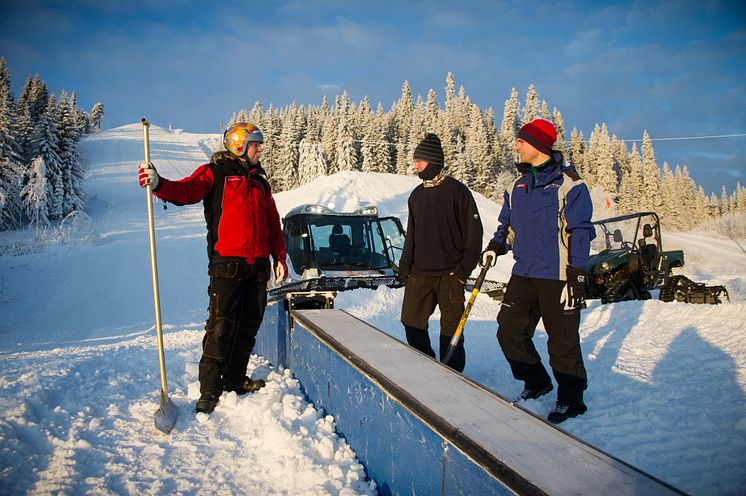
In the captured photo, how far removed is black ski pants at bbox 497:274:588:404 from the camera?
3.36 meters

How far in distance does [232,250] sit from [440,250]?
178 cm

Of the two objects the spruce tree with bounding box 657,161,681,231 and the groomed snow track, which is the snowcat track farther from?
the spruce tree with bounding box 657,161,681,231

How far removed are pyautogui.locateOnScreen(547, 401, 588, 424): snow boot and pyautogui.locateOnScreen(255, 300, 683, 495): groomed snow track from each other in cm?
126

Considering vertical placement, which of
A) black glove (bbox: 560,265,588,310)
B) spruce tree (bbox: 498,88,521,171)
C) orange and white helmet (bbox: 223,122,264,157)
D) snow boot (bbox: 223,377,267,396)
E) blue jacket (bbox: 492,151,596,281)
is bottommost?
snow boot (bbox: 223,377,267,396)

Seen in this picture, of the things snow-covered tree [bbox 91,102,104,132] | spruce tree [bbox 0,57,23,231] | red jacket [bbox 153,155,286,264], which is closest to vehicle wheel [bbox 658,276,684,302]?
red jacket [bbox 153,155,286,264]

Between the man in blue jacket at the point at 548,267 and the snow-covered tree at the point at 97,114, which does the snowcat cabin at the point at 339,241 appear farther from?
the snow-covered tree at the point at 97,114

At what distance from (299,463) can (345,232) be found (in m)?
6.68

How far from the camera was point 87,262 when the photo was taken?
20.0 metres

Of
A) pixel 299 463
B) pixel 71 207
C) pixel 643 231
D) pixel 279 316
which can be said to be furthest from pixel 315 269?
pixel 71 207

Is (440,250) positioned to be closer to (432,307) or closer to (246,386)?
(432,307)

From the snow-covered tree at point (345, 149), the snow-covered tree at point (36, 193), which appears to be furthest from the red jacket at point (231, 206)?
the snow-covered tree at point (345, 149)

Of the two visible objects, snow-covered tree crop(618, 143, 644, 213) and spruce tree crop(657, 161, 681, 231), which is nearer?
snow-covered tree crop(618, 143, 644, 213)

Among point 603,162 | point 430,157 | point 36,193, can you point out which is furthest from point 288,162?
point 430,157

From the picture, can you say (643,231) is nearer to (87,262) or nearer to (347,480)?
(347,480)
